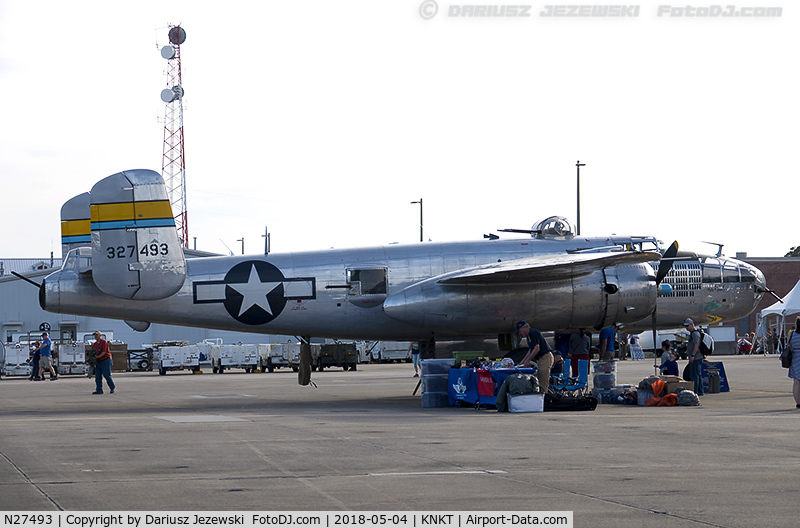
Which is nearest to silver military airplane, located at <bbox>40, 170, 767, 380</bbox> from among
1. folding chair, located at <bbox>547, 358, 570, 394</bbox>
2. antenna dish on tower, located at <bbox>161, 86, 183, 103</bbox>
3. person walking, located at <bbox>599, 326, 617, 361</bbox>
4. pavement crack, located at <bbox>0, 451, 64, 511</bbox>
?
person walking, located at <bbox>599, 326, 617, 361</bbox>

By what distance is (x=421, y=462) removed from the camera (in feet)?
33.5

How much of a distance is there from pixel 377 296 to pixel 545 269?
176 inches

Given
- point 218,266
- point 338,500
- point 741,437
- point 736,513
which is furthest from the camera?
point 218,266

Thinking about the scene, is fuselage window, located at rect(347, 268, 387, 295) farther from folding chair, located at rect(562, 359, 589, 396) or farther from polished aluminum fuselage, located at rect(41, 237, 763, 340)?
folding chair, located at rect(562, 359, 589, 396)

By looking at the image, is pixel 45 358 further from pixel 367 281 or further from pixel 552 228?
pixel 552 228

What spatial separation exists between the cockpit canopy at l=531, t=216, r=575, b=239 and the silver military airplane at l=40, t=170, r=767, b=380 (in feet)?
1.21

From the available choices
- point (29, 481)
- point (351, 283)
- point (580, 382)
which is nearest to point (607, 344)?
point (580, 382)

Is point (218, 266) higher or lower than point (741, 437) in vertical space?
higher

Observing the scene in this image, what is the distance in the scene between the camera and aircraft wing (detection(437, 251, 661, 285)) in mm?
20594

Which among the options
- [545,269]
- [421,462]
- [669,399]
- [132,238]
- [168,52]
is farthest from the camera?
[168,52]

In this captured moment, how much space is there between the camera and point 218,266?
21.9 metres

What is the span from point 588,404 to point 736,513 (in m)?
10.7

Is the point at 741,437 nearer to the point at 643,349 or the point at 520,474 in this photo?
the point at 520,474

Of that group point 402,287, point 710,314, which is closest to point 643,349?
point 710,314
